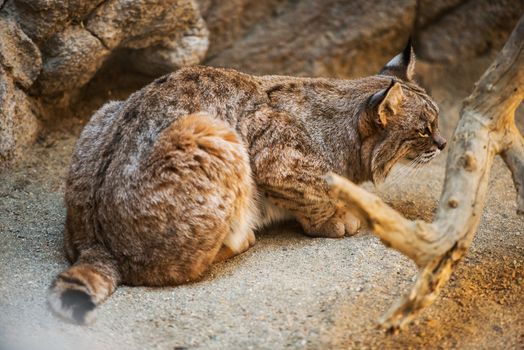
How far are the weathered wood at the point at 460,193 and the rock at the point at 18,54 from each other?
3102 millimetres

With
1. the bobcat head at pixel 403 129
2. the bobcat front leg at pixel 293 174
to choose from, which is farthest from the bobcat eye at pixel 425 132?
the bobcat front leg at pixel 293 174

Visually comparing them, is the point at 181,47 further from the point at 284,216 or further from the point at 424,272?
the point at 424,272

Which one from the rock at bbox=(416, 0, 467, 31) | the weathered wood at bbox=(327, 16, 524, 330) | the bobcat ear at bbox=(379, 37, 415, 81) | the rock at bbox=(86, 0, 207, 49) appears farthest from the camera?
the rock at bbox=(416, 0, 467, 31)

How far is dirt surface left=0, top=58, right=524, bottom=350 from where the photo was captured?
388 centimetres

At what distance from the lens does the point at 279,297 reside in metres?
4.36

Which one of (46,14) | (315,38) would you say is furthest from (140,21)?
(315,38)

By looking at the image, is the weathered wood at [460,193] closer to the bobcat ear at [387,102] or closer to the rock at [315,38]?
the bobcat ear at [387,102]

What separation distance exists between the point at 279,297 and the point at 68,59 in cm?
279

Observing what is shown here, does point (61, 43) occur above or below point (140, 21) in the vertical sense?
below

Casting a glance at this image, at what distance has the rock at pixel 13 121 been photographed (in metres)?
5.58

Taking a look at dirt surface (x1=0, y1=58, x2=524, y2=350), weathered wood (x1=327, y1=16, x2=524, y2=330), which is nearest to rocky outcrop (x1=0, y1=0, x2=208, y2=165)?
dirt surface (x1=0, y1=58, x2=524, y2=350)

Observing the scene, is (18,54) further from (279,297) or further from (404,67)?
(404,67)

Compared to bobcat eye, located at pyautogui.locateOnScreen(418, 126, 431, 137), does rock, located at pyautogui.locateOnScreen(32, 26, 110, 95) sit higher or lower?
lower

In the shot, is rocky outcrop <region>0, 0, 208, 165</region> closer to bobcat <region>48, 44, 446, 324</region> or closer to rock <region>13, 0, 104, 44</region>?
rock <region>13, 0, 104, 44</region>
